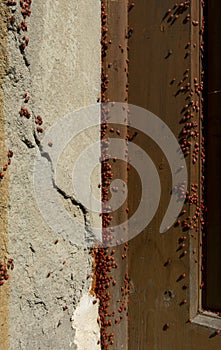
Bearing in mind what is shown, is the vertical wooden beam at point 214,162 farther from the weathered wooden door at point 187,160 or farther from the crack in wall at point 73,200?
the crack in wall at point 73,200

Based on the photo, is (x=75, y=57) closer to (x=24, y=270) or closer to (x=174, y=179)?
(x=174, y=179)

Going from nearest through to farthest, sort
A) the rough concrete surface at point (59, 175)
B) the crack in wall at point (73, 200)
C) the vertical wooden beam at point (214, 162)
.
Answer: the rough concrete surface at point (59, 175)
the crack in wall at point (73, 200)
the vertical wooden beam at point (214, 162)

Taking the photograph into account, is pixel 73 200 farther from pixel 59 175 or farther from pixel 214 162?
pixel 214 162

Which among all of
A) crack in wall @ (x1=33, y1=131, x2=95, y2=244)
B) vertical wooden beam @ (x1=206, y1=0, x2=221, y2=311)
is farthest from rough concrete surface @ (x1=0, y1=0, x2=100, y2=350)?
vertical wooden beam @ (x1=206, y1=0, x2=221, y2=311)

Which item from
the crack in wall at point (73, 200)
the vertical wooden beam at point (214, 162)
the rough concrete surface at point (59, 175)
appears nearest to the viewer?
the rough concrete surface at point (59, 175)

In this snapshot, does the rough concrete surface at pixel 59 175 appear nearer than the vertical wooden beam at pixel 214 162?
Yes

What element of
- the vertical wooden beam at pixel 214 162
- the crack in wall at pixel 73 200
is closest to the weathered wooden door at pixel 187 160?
the vertical wooden beam at pixel 214 162

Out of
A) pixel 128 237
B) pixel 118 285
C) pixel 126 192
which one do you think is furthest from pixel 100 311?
pixel 126 192
